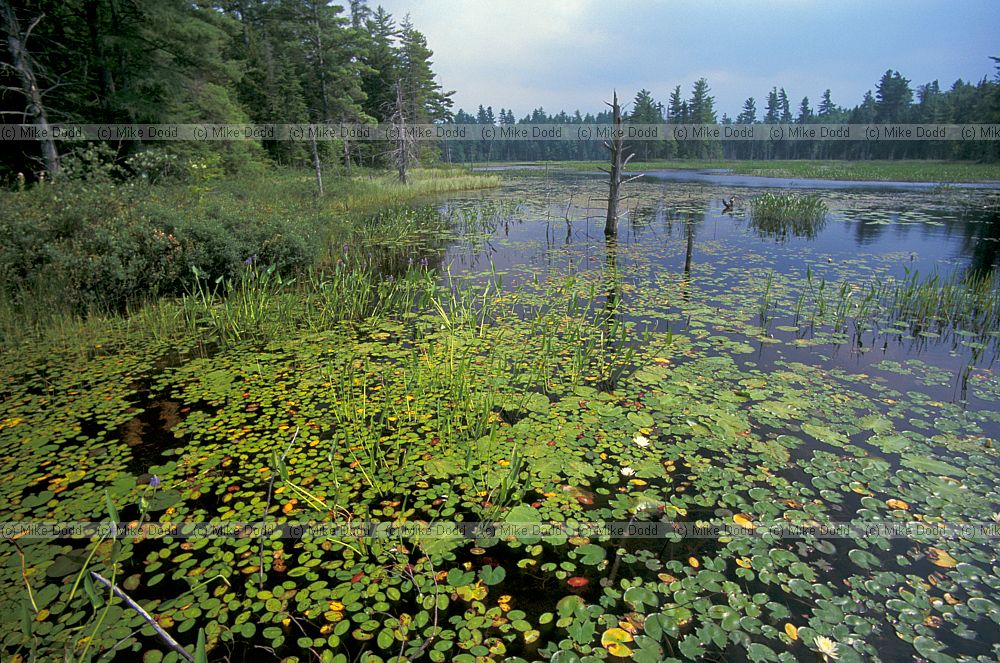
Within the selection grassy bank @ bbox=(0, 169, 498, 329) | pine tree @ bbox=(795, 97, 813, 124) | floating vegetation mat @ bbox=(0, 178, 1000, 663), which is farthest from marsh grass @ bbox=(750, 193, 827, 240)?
pine tree @ bbox=(795, 97, 813, 124)

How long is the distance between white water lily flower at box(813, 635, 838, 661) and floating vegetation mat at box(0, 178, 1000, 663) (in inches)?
0.5

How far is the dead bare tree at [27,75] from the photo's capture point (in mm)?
9328

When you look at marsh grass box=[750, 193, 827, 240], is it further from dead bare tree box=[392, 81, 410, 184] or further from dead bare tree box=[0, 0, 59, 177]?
dead bare tree box=[0, 0, 59, 177]

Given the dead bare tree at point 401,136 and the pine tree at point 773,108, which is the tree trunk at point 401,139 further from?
the pine tree at point 773,108

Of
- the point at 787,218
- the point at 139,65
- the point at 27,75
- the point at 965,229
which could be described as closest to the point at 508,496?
the point at 27,75

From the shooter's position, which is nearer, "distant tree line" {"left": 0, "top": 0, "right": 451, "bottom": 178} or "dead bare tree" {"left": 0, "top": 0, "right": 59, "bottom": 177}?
"dead bare tree" {"left": 0, "top": 0, "right": 59, "bottom": 177}

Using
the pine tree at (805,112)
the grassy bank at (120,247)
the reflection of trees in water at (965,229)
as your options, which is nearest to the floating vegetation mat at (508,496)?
the grassy bank at (120,247)

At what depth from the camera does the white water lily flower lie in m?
2.08

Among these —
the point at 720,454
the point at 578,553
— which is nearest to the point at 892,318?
the point at 720,454

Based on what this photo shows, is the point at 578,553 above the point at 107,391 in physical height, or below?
below

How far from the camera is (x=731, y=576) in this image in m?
2.56

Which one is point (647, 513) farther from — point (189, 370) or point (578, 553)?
point (189, 370)

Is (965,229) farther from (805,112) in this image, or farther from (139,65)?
(805,112)

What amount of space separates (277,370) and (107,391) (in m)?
1.55
